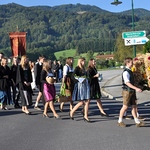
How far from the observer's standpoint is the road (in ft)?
20.8

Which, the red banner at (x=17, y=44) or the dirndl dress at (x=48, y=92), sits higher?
the red banner at (x=17, y=44)

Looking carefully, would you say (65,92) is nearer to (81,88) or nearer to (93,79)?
(93,79)

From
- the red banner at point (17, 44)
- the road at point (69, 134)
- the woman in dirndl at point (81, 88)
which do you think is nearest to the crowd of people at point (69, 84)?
the woman in dirndl at point (81, 88)

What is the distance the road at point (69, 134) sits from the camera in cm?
633

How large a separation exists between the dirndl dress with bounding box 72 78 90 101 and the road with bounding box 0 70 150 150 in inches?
24.5

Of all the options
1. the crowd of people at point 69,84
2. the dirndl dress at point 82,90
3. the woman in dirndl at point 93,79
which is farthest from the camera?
the woman in dirndl at point 93,79

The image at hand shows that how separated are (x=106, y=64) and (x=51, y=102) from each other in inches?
2924

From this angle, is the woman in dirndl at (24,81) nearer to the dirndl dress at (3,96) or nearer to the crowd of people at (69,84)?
the crowd of people at (69,84)

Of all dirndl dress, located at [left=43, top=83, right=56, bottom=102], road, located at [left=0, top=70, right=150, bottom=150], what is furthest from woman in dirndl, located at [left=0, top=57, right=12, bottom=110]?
dirndl dress, located at [left=43, top=83, right=56, bottom=102]

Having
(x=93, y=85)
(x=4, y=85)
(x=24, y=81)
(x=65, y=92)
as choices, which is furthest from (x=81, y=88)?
(x=4, y=85)

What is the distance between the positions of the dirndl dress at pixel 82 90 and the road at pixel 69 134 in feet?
2.04

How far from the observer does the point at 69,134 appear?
7.40 m

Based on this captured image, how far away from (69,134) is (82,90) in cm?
181

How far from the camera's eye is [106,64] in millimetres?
83375
